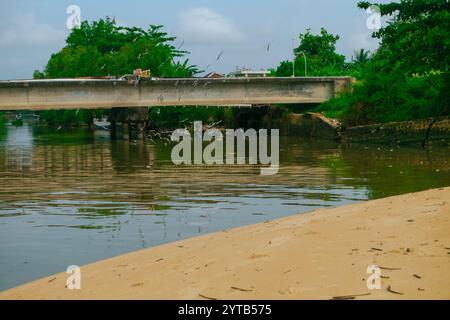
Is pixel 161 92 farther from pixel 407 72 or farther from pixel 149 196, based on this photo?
pixel 149 196

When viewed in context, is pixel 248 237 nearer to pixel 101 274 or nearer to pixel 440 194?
pixel 101 274

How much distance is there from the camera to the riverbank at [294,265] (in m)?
7.82

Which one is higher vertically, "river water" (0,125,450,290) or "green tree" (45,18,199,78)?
"green tree" (45,18,199,78)

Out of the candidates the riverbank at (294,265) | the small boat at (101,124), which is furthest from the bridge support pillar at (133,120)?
the riverbank at (294,265)

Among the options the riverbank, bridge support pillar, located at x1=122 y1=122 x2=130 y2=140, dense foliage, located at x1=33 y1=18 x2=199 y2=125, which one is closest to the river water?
the riverbank

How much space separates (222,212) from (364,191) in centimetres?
539

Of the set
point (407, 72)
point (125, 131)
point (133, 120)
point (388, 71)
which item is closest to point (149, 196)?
point (407, 72)

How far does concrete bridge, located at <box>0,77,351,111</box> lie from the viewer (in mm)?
60844

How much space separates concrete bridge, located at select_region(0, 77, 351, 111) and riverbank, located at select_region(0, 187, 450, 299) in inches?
1998

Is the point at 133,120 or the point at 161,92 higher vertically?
the point at 161,92

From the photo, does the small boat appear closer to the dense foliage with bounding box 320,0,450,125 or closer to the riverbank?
the dense foliage with bounding box 320,0,450,125

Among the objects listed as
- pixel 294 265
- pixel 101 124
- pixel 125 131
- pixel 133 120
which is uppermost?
pixel 133 120

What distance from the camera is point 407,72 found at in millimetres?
45781

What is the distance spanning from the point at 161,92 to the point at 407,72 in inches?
966
